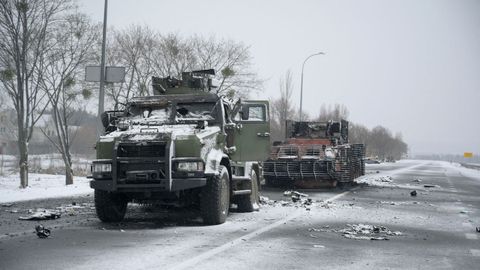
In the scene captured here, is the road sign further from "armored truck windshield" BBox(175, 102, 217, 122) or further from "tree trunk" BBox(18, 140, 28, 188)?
"armored truck windshield" BBox(175, 102, 217, 122)

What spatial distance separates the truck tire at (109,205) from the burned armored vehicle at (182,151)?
18 millimetres

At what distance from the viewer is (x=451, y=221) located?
12.4 metres

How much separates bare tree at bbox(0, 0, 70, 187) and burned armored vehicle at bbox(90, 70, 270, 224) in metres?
8.88

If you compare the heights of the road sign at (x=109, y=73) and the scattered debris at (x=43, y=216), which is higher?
the road sign at (x=109, y=73)

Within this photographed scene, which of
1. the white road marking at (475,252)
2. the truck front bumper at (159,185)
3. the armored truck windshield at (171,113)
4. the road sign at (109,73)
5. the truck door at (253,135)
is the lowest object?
the white road marking at (475,252)

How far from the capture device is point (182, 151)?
10141mm

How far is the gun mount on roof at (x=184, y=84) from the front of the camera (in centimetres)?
1273

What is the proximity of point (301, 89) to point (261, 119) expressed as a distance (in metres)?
32.8

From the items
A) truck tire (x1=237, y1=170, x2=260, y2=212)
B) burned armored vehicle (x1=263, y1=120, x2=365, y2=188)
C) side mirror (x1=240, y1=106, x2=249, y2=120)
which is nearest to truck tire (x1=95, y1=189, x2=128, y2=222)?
truck tire (x1=237, y1=170, x2=260, y2=212)

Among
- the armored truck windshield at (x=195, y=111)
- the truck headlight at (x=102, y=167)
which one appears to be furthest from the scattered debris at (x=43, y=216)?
the armored truck windshield at (x=195, y=111)

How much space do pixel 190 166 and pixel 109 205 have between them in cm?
189

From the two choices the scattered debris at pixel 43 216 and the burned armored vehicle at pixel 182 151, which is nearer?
the burned armored vehicle at pixel 182 151

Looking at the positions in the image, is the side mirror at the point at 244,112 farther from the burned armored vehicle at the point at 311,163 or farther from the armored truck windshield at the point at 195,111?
the burned armored vehicle at the point at 311,163

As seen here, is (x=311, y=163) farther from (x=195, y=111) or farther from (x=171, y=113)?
(x=171, y=113)
